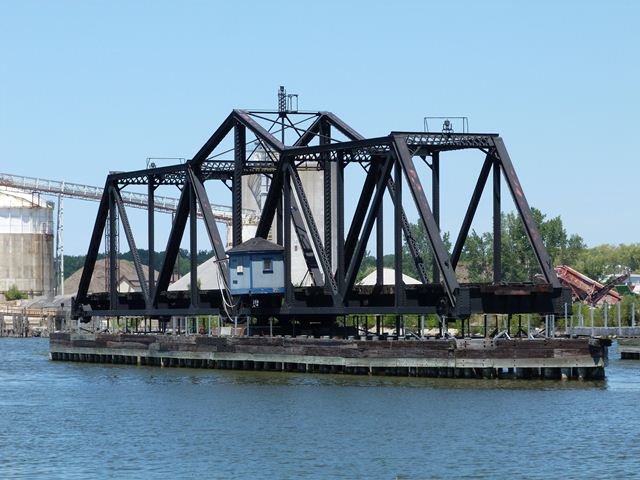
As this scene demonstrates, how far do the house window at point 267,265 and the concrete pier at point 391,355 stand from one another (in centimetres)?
454

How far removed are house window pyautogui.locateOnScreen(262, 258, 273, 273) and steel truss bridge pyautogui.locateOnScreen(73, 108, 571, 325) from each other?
1701 mm

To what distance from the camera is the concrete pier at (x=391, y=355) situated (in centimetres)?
7694

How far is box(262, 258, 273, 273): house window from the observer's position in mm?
95750

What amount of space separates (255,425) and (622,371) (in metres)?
35.2

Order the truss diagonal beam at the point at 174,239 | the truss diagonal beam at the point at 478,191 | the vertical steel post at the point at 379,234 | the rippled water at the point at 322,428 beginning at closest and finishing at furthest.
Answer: the rippled water at the point at 322,428 < the truss diagonal beam at the point at 478,191 < the vertical steel post at the point at 379,234 < the truss diagonal beam at the point at 174,239

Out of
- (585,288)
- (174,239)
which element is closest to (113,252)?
(174,239)

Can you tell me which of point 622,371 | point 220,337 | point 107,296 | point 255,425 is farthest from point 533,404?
point 107,296

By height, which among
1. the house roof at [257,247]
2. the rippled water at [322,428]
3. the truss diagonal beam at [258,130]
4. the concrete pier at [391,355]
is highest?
the truss diagonal beam at [258,130]

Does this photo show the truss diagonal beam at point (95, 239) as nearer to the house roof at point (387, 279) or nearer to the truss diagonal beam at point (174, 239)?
the truss diagonal beam at point (174, 239)

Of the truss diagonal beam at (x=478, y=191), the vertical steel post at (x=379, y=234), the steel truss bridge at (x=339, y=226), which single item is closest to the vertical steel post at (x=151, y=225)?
the steel truss bridge at (x=339, y=226)

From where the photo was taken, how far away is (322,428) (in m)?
61.6

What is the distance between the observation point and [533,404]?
6731 centimetres

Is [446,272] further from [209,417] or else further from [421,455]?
[421,455]

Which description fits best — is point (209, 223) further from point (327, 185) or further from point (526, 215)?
point (526, 215)
